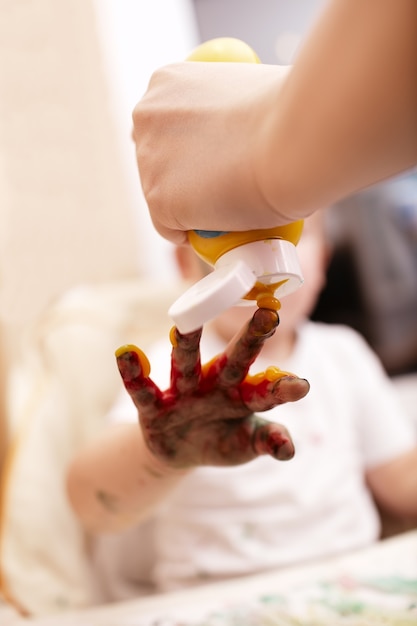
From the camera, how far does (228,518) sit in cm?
62

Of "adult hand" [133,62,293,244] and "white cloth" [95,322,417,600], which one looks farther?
"white cloth" [95,322,417,600]

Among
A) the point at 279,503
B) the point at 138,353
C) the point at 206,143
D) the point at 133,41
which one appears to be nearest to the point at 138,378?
the point at 138,353

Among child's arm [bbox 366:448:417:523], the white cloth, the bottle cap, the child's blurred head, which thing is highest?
the bottle cap

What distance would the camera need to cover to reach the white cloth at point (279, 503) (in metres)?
0.62

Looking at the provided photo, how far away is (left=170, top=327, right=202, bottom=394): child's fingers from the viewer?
0.32m

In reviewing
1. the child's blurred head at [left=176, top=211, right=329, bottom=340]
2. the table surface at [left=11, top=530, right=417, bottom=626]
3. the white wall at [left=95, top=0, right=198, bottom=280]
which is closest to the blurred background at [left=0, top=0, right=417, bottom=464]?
the white wall at [left=95, top=0, right=198, bottom=280]

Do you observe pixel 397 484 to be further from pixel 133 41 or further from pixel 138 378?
pixel 133 41

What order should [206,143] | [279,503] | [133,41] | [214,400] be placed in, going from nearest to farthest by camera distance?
1. [206,143]
2. [214,400]
3. [279,503]
4. [133,41]

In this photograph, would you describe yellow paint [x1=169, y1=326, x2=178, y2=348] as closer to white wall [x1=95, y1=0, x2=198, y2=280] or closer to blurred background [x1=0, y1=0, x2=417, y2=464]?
blurred background [x1=0, y1=0, x2=417, y2=464]

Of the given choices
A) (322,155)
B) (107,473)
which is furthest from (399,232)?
(322,155)

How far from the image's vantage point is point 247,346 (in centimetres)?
35

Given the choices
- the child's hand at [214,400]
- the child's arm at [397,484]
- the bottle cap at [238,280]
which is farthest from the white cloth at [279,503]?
the bottle cap at [238,280]

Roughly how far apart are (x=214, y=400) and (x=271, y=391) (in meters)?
0.05

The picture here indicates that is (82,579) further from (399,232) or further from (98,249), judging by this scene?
(399,232)
